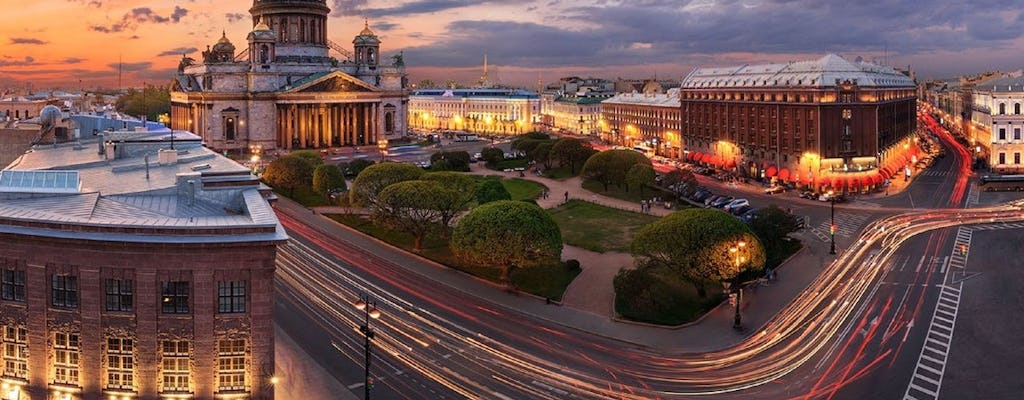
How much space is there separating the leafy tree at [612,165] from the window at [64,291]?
75.1 meters

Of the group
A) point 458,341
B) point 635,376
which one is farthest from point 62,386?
point 635,376

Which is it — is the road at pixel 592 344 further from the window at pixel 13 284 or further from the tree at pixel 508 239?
the window at pixel 13 284

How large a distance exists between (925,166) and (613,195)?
193 feet

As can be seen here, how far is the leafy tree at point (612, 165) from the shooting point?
336 ft

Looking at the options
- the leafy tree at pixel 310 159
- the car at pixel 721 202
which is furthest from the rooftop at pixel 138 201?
the car at pixel 721 202

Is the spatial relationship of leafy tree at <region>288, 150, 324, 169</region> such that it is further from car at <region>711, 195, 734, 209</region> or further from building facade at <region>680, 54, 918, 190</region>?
building facade at <region>680, 54, 918, 190</region>

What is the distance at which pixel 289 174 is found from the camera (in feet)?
319

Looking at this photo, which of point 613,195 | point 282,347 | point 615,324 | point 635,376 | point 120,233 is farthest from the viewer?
point 613,195

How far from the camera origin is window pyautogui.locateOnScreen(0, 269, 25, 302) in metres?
33.6

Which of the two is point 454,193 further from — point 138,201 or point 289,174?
point 138,201

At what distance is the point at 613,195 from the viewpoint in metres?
103

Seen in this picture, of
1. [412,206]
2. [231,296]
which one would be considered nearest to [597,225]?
[412,206]

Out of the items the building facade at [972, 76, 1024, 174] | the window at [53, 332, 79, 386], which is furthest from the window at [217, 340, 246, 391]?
the building facade at [972, 76, 1024, 174]

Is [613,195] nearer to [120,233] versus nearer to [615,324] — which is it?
[615,324]
